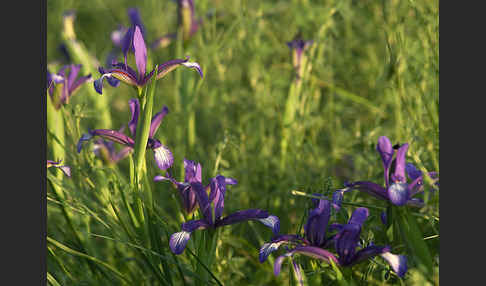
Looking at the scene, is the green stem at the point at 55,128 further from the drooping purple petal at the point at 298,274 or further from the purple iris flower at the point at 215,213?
the drooping purple petal at the point at 298,274

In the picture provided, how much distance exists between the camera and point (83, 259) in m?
1.51

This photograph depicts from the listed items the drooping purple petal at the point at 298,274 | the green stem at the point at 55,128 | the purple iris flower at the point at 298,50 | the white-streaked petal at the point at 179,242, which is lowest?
the drooping purple petal at the point at 298,274

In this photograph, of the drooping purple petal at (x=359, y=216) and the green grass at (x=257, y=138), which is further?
the green grass at (x=257, y=138)

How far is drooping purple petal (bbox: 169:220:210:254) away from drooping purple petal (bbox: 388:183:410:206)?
0.44 metres

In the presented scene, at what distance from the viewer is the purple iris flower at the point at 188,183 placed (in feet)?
4.01

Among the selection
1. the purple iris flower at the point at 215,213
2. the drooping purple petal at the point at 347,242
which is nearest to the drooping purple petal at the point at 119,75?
the purple iris flower at the point at 215,213

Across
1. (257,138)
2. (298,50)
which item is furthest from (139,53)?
(257,138)

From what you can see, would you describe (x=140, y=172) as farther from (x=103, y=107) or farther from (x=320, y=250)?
(x=103, y=107)

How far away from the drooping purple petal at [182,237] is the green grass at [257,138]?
0.11m

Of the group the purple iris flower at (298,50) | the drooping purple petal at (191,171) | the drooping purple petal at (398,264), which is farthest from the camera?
the purple iris flower at (298,50)

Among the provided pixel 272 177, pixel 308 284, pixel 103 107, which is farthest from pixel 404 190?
pixel 103 107

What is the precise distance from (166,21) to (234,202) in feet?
6.58

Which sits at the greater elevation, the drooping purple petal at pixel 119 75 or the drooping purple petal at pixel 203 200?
the drooping purple petal at pixel 119 75

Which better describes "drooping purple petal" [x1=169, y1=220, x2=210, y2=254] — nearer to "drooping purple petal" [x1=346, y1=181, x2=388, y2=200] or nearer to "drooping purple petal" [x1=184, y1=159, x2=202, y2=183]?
"drooping purple petal" [x1=184, y1=159, x2=202, y2=183]
